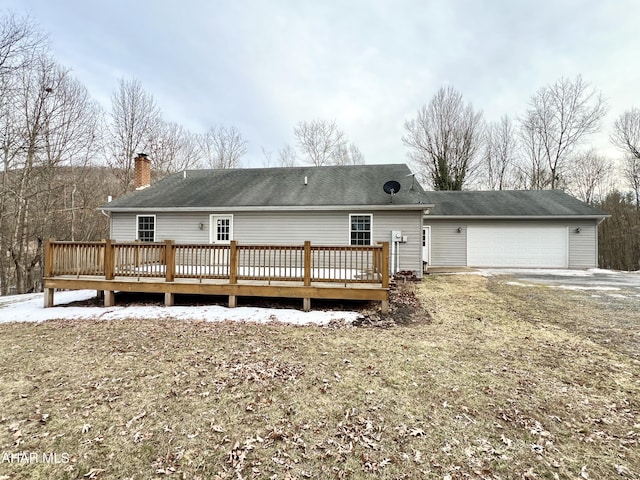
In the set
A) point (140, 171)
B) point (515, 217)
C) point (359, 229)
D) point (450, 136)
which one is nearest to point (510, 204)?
point (515, 217)

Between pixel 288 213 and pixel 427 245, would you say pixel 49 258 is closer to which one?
pixel 288 213

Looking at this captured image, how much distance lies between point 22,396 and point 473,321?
21.8 ft

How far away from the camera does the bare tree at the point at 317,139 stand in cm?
2480

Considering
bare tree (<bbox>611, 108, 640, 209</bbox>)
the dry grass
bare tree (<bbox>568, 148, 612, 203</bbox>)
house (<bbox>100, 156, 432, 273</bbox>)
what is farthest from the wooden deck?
bare tree (<bbox>568, 148, 612, 203</bbox>)

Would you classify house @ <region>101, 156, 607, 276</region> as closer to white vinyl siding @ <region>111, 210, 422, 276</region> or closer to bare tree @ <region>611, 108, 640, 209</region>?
white vinyl siding @ <region>111, 210, 422, 276</region>

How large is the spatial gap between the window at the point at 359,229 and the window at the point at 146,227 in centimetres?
761

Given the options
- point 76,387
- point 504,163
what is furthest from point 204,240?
point 504,163

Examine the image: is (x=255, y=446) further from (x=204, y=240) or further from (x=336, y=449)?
(x=204, y=240)

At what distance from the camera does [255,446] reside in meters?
2.42

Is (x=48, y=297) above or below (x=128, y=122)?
below

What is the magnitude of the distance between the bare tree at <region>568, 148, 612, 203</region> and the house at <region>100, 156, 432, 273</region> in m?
17.8

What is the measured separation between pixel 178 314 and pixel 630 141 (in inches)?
1045

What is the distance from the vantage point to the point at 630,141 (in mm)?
18562

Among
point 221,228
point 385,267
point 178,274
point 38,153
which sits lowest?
point 178,274
